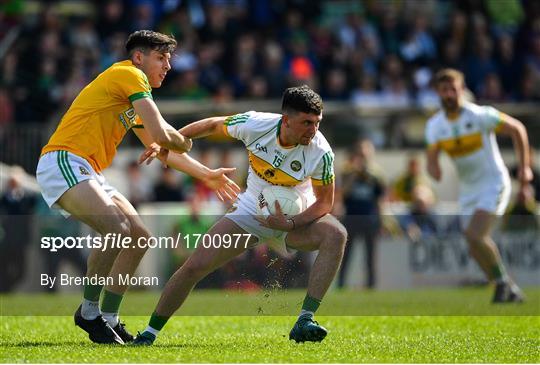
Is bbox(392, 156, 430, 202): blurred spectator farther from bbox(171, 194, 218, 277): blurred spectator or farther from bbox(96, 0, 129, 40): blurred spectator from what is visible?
bbox(96, 0, 129, 40): blurred spectator

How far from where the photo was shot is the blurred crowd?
65.6 ft

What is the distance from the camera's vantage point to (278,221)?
9.34 m

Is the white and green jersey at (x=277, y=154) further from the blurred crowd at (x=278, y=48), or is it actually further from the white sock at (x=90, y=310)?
the blurred crowd at (x=278, y=48)

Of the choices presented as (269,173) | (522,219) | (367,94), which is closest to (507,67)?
(367,94)

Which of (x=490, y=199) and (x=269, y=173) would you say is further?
(x=490, y=199)

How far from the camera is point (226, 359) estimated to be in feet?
26.7

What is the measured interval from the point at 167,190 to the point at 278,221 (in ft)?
30.3

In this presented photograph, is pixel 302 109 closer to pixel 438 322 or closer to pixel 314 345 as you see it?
pixel 314 345

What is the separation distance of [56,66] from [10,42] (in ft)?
4.19

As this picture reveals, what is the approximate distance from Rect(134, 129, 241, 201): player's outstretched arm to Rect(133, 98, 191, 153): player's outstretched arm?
0.38 metres

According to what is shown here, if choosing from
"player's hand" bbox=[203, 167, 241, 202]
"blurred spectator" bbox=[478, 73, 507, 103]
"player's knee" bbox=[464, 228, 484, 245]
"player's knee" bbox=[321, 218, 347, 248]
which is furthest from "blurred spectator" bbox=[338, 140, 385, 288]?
"player's hand" bbox=[203, 167, 241, 202]

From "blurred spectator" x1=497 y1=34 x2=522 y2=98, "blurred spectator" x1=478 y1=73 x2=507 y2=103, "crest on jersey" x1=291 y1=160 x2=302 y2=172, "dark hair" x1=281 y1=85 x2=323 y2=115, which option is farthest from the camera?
"blurred spectator" x1=497 y1=34 x2=522 y2=98

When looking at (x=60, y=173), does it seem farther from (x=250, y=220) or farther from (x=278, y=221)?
(x=278, y=221)

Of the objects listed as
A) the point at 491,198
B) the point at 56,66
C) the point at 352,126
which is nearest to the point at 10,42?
the point at 56,66
